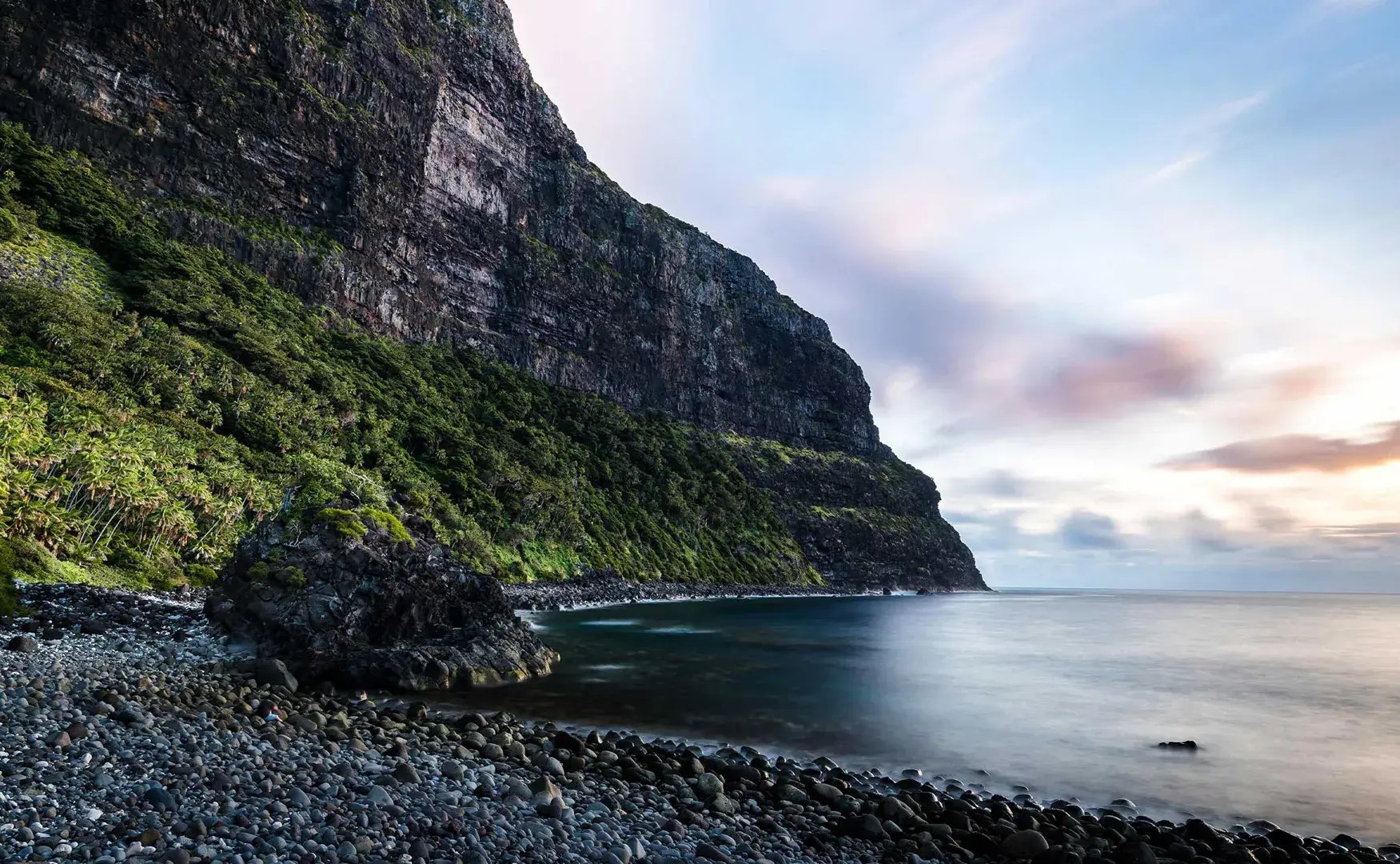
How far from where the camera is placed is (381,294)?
100 m

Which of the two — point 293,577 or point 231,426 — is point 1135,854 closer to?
point 293,577

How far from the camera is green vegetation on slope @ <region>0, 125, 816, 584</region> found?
1321 inches

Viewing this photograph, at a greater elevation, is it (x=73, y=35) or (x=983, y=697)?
(x=73, y=35)

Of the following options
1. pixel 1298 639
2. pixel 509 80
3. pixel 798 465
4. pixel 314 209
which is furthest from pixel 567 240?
pixel 1298 639

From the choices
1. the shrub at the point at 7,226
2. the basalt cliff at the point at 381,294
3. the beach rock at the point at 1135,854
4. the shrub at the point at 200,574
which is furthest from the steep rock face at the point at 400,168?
the beach rock at the point at 1135,854

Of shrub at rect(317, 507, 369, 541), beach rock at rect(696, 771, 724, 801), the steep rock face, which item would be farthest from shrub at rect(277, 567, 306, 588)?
the steep rock face

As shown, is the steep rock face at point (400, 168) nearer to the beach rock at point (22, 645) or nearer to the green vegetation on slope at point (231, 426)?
the green vegetation on slope at point (231, 426)

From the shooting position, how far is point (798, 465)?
567 ft

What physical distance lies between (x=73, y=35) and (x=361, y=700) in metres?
101

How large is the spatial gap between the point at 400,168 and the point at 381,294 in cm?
2472

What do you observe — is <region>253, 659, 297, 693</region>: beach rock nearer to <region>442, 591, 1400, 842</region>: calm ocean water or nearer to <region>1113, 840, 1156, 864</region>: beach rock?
<region>442, 591, 1400, 842</region>: calm ocean water

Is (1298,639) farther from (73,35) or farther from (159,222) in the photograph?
(73,35)

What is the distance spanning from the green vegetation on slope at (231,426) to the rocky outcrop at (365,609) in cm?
237

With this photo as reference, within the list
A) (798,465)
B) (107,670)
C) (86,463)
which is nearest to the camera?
(107,670)
